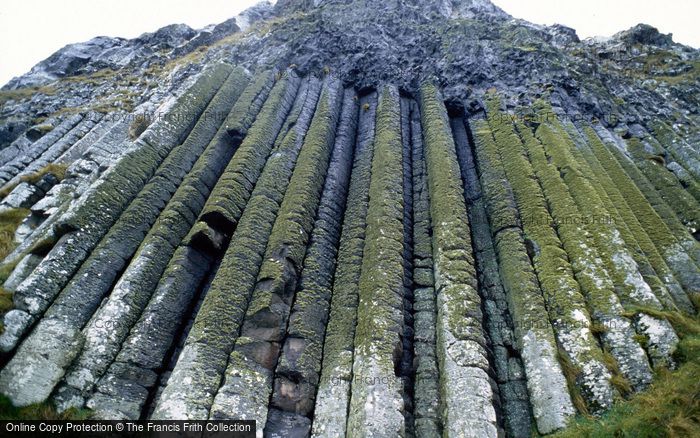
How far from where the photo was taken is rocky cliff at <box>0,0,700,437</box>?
29.6 ft

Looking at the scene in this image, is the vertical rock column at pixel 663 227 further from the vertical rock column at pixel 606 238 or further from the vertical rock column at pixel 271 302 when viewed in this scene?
the vertical rock column at pixel 271 302

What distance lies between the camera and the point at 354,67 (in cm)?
2473

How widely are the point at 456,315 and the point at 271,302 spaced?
15.7 ft

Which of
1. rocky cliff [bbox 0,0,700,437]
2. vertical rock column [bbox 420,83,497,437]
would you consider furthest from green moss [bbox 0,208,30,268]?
vertical rock column [bbox 420,83,497,437]

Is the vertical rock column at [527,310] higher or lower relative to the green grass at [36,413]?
higher

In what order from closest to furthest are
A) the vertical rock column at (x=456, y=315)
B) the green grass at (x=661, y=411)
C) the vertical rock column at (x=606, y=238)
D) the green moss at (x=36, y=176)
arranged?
1. the green grass at (x=661, y=411)
2. the vertical rock column at (x=456, y=315)
3. the vertical rock column at (x=606, y=238)
4. the green moss at (x=36, y=176)

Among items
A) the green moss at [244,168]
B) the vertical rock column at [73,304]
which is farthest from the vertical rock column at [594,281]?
the vertical rock column at [73,304]

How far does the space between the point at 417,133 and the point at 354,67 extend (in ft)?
25.0

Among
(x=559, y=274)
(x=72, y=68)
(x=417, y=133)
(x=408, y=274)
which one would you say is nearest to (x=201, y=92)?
(x=417, y=133)

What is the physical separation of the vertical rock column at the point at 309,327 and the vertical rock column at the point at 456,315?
121 inches

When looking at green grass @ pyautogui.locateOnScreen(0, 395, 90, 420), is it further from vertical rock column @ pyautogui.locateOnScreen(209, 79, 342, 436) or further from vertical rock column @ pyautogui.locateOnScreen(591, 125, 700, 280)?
vertical rock column @ pyautogui.locateOnScreen(591, 125, 700, 280)

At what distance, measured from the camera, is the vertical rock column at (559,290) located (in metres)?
8.73

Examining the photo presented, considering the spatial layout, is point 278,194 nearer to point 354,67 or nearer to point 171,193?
point 171,193

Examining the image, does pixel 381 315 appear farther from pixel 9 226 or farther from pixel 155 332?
pixel 9 226
